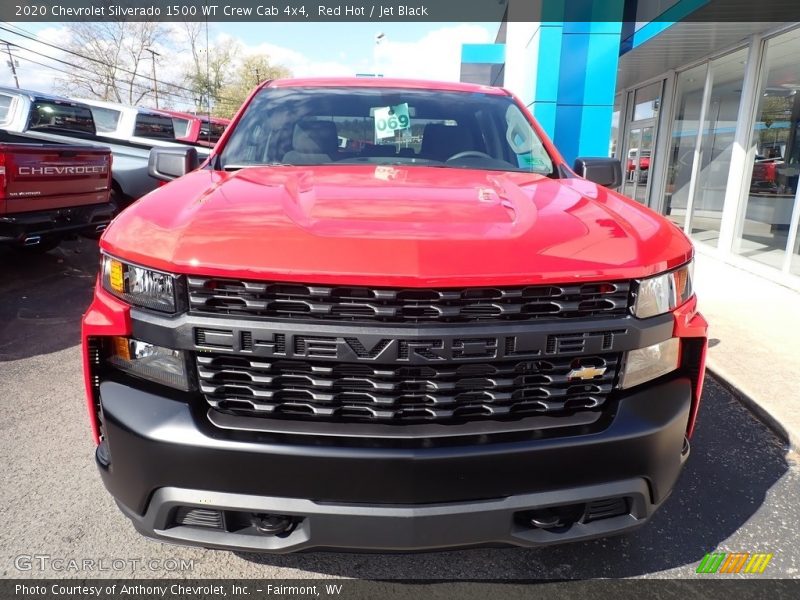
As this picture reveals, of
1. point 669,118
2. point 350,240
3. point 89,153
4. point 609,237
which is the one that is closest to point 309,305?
point 350,240

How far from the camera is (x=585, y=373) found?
1627 millimetres

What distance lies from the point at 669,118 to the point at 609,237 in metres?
11.0

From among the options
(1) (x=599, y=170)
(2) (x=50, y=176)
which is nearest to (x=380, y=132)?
(1) (x=599, y=170)

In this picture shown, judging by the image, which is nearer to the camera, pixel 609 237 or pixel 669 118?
pixel 609 237

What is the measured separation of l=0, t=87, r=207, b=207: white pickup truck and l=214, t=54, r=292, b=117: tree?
47.0 m

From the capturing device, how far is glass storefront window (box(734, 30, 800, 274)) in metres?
7.00

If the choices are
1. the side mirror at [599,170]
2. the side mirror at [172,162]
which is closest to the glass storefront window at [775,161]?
A: the side mirror at [599,170]

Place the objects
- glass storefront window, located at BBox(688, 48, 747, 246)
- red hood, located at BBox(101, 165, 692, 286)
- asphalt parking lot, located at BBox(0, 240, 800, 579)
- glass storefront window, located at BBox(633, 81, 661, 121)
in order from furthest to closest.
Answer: glass storefront window, located at BBox(633, 81, 661, 121)
glass storefront window, located at BBox(688, 48, 747, 246)
asphalt parking lot, located at BBox(0, 240, 800, 579)
red hood, located at BBox(101, 165, 692, 286)

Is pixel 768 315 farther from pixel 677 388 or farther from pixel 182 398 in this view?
pixel 182 398

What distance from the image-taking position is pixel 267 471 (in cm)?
150

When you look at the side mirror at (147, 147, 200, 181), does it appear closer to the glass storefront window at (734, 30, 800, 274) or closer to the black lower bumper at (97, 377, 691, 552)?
the black lower bumper at (97, 377, 691, 552)

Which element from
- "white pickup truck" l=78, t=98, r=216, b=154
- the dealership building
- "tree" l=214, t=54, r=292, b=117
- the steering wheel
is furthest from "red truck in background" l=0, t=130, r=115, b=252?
"tree" l=214, t=54, r=292, b=117

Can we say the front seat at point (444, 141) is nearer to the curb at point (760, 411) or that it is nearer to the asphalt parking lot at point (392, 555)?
the asphalt parking lot at point (392, 555)

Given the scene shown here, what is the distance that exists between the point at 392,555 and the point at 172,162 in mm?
2139
